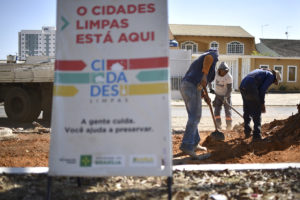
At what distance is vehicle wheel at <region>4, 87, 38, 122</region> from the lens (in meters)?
11.0

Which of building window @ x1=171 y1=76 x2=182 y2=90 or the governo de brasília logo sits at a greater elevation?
building window @ x1=171 y1=76 x2=182 y2=90

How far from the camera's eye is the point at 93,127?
10.9ft

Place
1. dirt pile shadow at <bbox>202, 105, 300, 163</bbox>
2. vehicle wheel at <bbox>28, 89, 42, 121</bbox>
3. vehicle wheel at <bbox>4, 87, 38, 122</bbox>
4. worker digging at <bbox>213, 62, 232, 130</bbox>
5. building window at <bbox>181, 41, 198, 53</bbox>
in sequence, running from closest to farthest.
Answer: dirt pile shadow at <bbox>202, 105, 300, 163</bbox>
worker digging at <bbox>213, 62, 232, 130</bbox>
vehicle wheel at <bbox>4, 87, 38, 122</bbox>
vehicle wheel at <bbox>28, 89, 42, 121</bbox>
building window at <bbox>181, 41, 198, 53</bbox>

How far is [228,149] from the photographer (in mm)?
6082

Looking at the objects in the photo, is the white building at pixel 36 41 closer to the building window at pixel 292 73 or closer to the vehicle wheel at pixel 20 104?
the building window at pixel 292 73

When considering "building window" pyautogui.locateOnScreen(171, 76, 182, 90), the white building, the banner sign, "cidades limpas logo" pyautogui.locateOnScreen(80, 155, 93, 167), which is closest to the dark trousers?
the banner sign

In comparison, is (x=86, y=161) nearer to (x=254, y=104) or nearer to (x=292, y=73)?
(x=254, y=104)

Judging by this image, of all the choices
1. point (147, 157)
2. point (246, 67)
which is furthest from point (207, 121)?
point (246, 67)

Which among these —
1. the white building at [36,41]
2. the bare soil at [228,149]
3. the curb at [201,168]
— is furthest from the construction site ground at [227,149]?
the white building at [36,41]

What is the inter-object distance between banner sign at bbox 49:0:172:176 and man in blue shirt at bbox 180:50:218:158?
2159 mm

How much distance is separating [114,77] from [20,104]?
874cm

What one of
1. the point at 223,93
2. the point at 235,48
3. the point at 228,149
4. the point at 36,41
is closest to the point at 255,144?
the point at 228,149

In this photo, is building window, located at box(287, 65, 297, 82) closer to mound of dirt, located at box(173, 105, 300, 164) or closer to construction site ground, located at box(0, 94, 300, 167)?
construction site ground, located at box(0, 94, 300, 167)

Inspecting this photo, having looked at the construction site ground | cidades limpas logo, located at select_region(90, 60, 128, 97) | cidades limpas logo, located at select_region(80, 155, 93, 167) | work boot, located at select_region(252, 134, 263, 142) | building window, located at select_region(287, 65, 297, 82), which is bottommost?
the construction site ground
